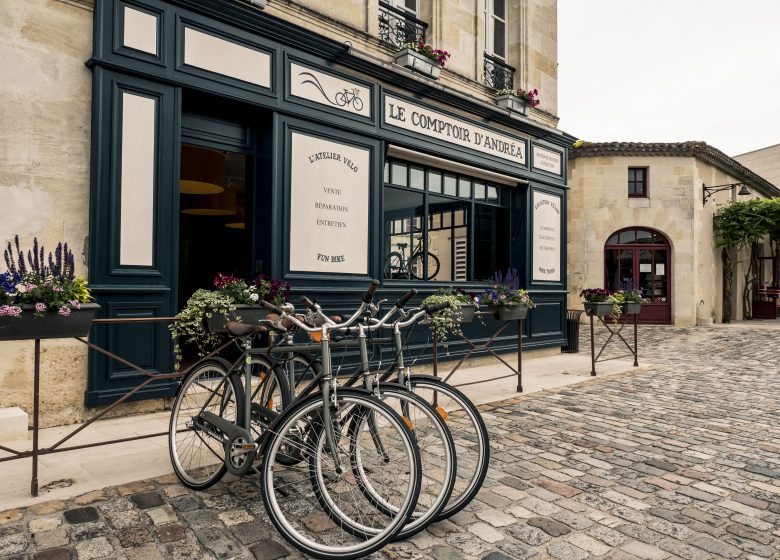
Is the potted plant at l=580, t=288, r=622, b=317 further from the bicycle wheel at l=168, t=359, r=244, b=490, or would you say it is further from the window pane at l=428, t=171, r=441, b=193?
the bicycle wheel at l=168, t=359, r=244, b=490

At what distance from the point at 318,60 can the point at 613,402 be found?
17.2ft

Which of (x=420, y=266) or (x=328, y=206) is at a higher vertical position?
(x=328, y=206)

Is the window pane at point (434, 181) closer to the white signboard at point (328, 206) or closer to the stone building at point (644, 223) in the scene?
the white signboard at point (328, 206)

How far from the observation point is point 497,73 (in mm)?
9766

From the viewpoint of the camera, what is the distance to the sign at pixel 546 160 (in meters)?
9.93

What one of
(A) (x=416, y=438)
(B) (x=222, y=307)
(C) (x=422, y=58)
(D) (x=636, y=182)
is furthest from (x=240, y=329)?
(D) (x=636, y=182)

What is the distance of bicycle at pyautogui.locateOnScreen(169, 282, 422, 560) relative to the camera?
2.49 metres

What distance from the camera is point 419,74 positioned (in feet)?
25.7

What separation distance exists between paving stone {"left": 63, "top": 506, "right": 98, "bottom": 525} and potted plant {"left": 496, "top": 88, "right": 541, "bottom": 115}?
329 inches

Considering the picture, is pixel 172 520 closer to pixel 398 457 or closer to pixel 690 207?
Answer: pixel 398 457

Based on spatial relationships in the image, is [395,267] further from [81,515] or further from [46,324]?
[81,515]

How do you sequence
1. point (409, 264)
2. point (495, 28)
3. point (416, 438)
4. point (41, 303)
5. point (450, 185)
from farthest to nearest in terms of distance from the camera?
1. point (495, 28)
2. point (450, 185)
3. point (409, 264)
4. point (41, 303)
5. point (416, 438)

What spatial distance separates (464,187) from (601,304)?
2819 mm

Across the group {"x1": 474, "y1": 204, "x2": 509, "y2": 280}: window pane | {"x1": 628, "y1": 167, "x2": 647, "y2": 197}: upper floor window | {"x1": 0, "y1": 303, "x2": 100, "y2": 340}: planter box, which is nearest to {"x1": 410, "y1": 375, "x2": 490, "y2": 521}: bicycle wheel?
{"x1": 0, "y1": 303, "x2": 100, "y2": 340}: planter box
